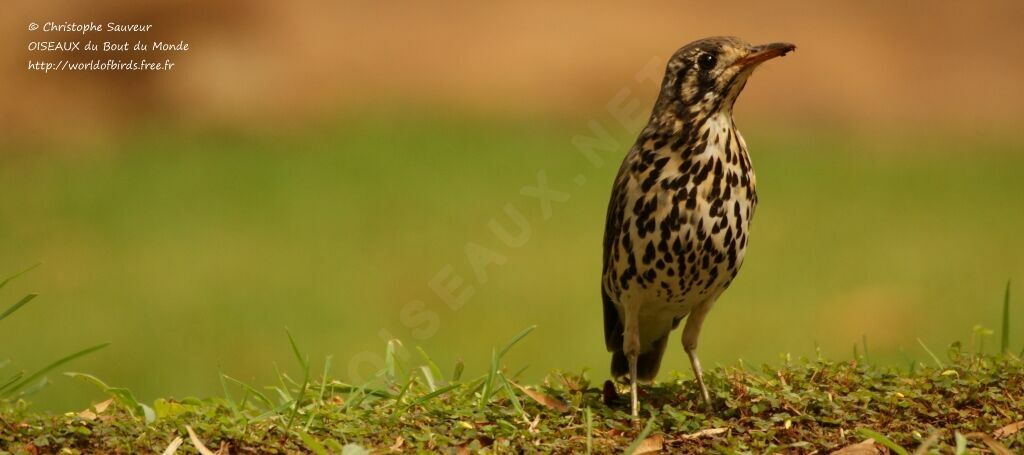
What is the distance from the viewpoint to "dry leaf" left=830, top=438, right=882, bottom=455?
514 cm

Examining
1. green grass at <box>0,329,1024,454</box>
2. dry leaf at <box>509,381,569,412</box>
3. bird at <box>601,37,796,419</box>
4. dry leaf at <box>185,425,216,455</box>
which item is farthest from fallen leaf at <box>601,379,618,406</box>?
dry leaf at <box>185,425,216,455</box>

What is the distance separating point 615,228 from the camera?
19.5ft

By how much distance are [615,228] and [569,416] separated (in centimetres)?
87

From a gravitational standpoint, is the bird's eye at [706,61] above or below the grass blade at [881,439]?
above

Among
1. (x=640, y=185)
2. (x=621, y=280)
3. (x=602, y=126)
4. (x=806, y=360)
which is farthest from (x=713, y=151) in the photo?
(x=602, y=126)

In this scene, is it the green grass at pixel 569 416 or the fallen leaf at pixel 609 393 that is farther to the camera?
the fallen leaf at pixel 609 393

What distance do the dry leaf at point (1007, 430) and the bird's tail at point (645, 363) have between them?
5.90 ft

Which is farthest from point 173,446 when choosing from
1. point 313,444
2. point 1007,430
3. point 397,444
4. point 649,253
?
point 1007,430

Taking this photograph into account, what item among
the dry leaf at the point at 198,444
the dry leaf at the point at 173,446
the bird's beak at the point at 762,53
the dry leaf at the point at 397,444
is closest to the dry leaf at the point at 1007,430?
the bird's beak at the point at 762,53

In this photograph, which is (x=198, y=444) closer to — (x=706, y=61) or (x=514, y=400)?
(x=514, y=400)

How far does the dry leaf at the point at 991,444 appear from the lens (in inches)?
187

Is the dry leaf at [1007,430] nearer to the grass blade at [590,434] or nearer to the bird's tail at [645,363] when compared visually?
the grass blade at [590,434]

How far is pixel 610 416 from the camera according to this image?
5723mm

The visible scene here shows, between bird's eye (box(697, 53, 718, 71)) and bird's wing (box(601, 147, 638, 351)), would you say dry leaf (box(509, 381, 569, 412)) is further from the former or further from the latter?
bird's eye (box(697, 53, 718, 71))
